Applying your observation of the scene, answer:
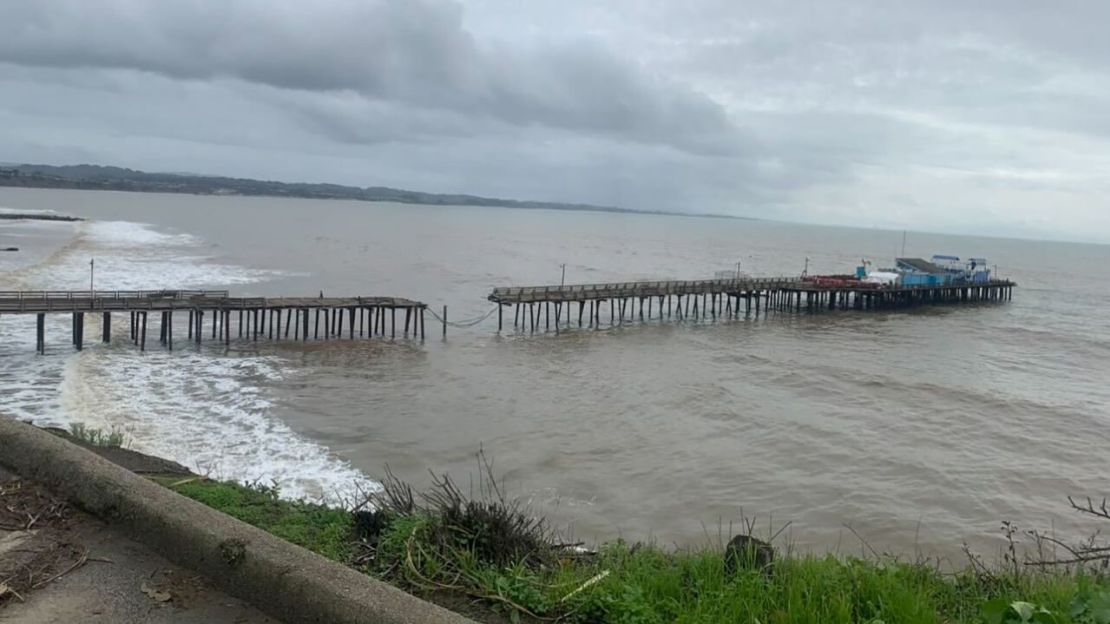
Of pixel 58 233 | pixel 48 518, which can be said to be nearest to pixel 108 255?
pixel 58 233

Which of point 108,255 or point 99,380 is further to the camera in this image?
point 108,255

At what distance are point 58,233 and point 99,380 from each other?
72.5 metres

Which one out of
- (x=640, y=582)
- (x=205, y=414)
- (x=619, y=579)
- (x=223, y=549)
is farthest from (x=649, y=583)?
(x=205, y=414)

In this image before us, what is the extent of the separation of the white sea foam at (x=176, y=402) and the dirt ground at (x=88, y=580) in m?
6.53

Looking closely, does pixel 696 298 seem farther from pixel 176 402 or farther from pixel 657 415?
pixel 176 402

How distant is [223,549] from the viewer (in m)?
5.37

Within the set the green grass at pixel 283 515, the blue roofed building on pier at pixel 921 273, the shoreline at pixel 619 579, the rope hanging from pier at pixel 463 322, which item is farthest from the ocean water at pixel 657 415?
the blue roofed building on pier at pixel 921 273

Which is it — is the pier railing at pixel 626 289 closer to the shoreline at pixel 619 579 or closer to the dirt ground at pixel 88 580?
the shoreline at pixel 619 579

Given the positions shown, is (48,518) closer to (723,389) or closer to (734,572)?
(734,572)

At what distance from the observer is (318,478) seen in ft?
55.3

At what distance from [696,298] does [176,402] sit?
3244cm

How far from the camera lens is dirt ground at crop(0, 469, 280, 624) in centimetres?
494

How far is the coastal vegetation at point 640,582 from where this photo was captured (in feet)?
17.6

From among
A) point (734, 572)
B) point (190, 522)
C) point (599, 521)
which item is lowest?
point (599, 521)
